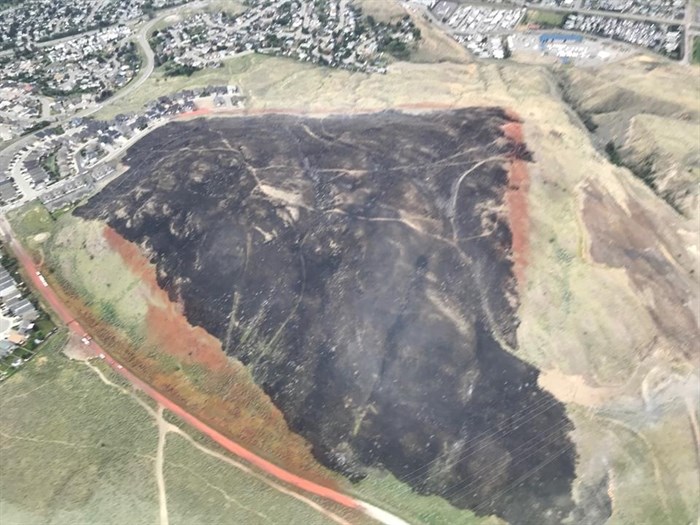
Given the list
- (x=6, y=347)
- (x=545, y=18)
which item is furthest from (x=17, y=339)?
(x=545, y=18)

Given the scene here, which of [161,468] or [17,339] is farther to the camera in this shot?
[17,339]

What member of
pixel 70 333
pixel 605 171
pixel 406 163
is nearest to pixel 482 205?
pixel 406 163

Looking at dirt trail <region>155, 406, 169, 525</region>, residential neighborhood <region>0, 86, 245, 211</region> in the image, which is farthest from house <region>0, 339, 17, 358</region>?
residential neighborhood <region>0, 86, 245, 211</region>

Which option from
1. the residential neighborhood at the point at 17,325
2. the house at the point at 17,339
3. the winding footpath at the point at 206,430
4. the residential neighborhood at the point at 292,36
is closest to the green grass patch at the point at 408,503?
the winding footpath at the point at 206,430

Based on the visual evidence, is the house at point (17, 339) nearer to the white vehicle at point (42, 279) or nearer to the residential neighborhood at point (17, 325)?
the residential neighborhood at point (17, 325)

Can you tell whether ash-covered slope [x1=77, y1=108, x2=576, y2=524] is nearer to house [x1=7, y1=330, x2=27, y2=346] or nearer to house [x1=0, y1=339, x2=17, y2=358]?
house [x1=7, y1=330, x2=27, y2=346]

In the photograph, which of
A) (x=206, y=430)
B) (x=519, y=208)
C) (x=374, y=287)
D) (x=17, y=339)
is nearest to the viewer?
(x=206, y=430)

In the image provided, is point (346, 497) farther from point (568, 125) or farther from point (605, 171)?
point (568, 125)

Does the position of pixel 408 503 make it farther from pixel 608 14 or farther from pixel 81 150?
pixel 608 14
